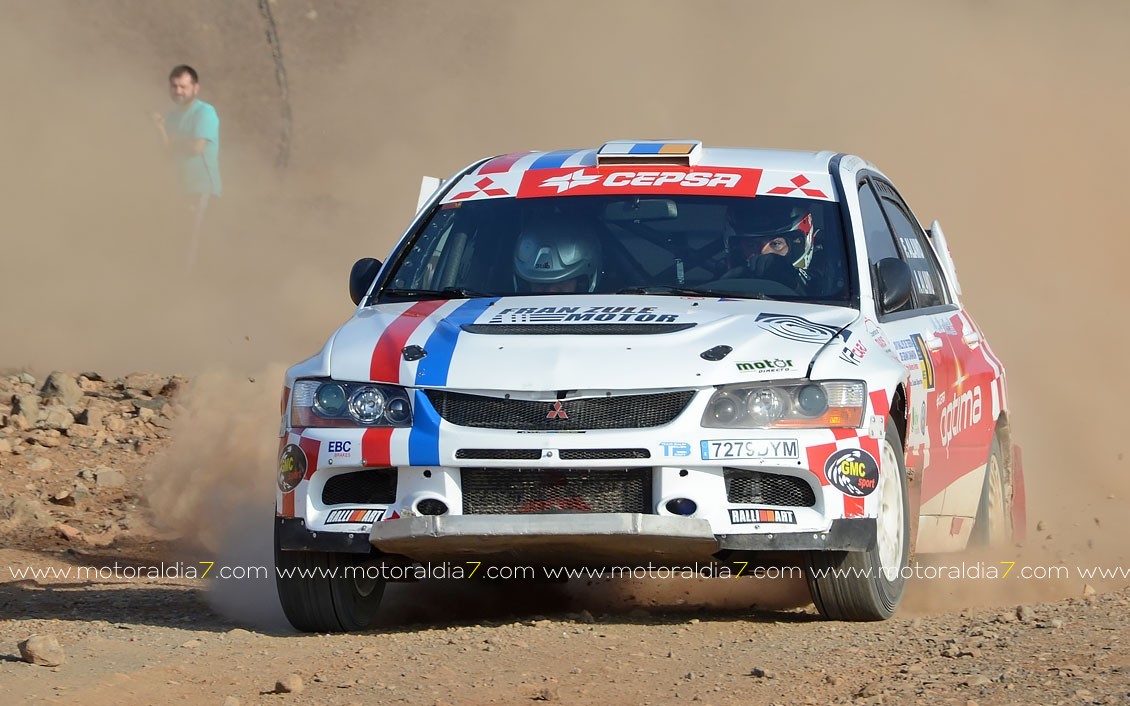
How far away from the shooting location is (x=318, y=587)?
628cm

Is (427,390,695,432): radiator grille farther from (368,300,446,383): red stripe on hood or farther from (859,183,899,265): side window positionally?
(859,183,899,265): side window

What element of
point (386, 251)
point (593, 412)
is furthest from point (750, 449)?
point (386, 251)

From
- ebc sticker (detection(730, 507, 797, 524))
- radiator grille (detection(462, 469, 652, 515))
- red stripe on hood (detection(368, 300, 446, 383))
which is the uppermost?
red stripe on hood (detection(368, 300, 446, 383))

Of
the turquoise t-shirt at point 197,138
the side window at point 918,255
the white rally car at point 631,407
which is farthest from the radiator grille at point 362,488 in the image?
the turquoise t-shirt at point 197,138

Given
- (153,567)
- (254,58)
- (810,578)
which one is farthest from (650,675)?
(254,58)

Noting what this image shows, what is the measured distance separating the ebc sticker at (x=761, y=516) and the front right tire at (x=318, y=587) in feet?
3.99

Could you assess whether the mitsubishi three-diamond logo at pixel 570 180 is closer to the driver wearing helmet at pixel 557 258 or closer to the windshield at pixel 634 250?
the windshield at pixel 634 250

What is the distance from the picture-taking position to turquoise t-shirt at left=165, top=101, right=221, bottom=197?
1611 centimetres

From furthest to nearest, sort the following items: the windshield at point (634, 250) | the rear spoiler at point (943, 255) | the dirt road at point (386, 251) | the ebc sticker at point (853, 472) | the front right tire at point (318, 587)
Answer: the rear spoiler at point (943, 255)
the windshield at point (634, 250)
the front right tire at point (318, 587)
the ebc sticker at point (853, 472)
the dirt road at point (386, 251)

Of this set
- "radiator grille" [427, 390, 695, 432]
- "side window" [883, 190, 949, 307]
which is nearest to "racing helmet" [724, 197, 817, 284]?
"side window" [883, 190, 949, 307]

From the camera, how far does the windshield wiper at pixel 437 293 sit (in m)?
6.76

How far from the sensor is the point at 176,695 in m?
5.35

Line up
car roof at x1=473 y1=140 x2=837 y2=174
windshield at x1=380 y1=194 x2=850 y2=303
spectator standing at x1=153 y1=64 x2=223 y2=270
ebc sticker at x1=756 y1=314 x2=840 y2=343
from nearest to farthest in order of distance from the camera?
ebc sticker at x1=756 y1=314 x2=840 y2=343
windshield at x1=380 y1=194 x2=850 y2=303
car roof at x1=473 y1=140 x2=837 y2=174
spectator standing at x1=153 y1=64 x2=223 y2=270

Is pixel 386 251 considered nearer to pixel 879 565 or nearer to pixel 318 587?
pixel 318 587
